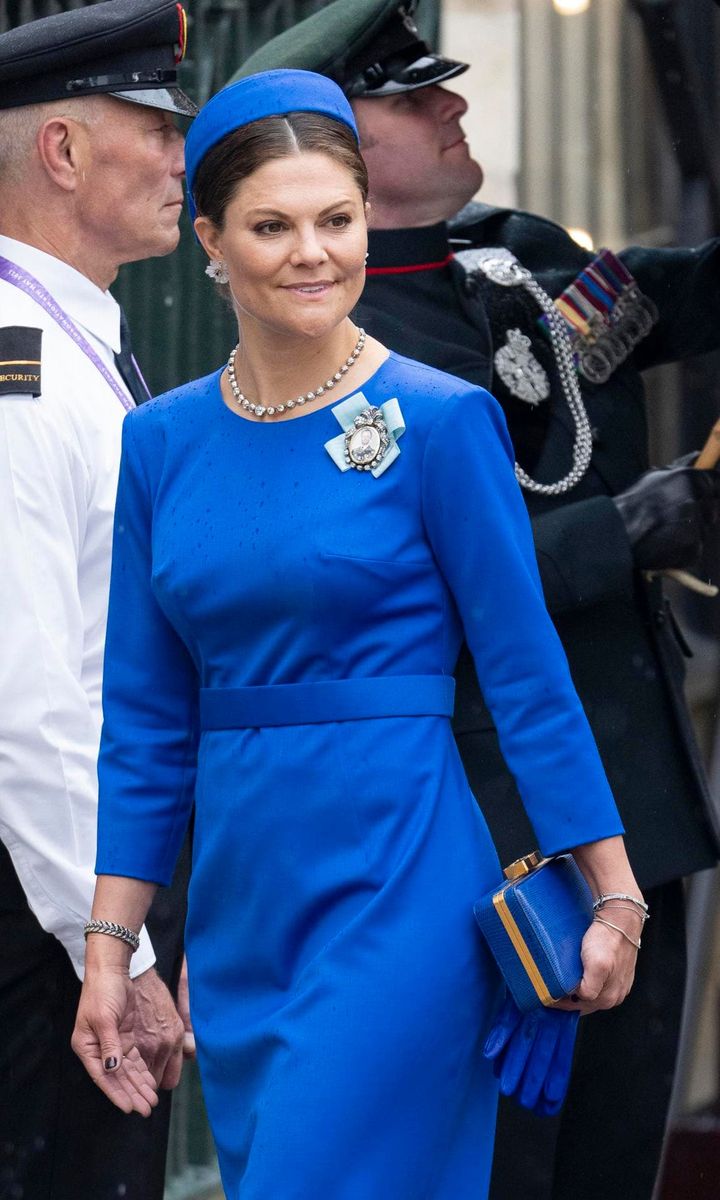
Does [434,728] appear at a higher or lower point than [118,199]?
lower

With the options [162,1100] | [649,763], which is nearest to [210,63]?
[649,763]

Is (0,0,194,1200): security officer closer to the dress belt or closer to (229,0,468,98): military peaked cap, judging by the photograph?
(229,0,468,98): military peaked cap

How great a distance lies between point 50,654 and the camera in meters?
2.84

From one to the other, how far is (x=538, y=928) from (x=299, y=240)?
0.77 metres

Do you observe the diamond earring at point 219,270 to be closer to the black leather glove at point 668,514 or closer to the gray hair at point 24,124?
the gray hair at point 24,124

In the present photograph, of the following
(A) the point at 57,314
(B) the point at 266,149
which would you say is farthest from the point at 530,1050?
(A) the point at 57,314

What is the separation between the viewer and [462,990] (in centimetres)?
239

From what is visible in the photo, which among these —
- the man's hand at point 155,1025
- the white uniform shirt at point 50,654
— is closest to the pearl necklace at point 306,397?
the white uniform shirt at point 50,654

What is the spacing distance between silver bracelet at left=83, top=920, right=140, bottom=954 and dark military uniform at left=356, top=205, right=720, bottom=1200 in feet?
2.93

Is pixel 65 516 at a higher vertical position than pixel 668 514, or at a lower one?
higher

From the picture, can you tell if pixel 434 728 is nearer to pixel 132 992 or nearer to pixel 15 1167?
pixel 132 992

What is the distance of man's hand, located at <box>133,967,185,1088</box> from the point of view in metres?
2.85

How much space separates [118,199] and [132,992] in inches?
45.8

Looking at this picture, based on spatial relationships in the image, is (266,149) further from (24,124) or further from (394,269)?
(394,269)
